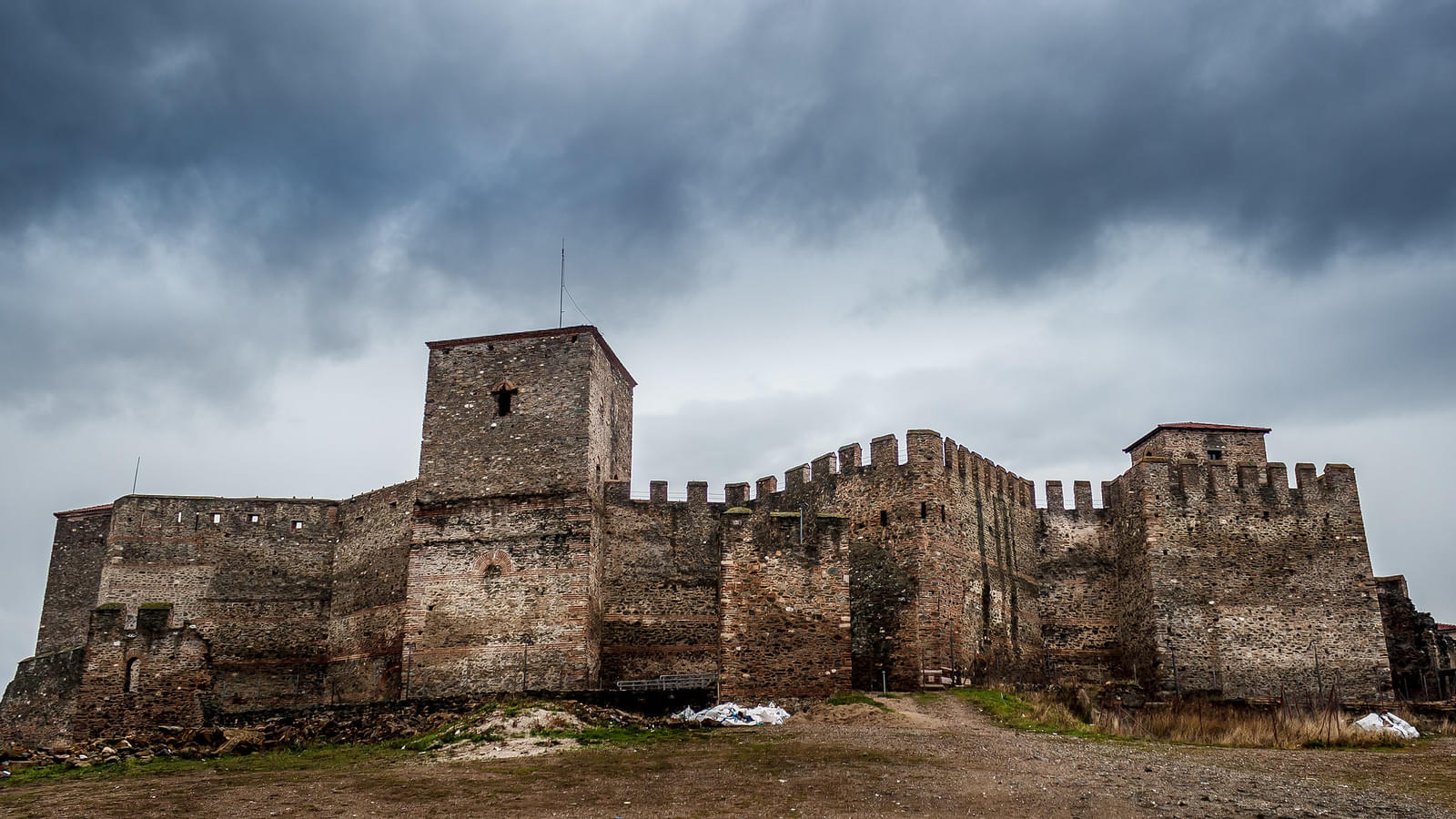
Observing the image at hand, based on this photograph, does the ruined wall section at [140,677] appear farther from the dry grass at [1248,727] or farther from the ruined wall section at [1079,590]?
the ruined wall section at [1079,590]

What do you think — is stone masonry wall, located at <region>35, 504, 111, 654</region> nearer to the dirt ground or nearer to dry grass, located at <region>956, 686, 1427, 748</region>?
the dirt ground

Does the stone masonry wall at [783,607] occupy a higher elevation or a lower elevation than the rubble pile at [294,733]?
higher

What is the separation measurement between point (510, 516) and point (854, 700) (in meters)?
10.1

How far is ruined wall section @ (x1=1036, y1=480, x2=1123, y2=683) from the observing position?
1310 inches

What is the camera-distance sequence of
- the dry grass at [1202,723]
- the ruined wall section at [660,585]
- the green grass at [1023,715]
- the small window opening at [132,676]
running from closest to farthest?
1. the dry grass at [1202,723]
2. the green grass at [1023,715]
3. the small window opening at [132,676]
4. the ruined wall section at [660,585]

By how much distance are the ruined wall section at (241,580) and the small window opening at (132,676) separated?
3366mm

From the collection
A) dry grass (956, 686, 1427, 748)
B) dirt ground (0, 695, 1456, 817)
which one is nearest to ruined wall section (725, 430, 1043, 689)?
dry grass (956, 686, 1427, 748)

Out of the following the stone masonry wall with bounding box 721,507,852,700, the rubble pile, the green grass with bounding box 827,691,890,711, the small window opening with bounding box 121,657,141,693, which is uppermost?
the stone masonry wall with bounding box 721,507,852,700

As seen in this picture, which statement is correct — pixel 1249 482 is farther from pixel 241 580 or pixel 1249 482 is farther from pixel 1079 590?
pixel 241 580

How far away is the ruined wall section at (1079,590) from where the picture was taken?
33.3 meters

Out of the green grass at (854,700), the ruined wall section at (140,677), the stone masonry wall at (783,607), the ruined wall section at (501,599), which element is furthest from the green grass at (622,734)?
the ruined wall section at (140,677)

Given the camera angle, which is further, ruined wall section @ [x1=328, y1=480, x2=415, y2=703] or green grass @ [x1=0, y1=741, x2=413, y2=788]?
ruined wall section @ [x1=328, y1=480, x2=415, y2=703]

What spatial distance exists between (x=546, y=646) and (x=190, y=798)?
12.0m

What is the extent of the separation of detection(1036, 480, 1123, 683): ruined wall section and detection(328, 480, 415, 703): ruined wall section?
1783cm
